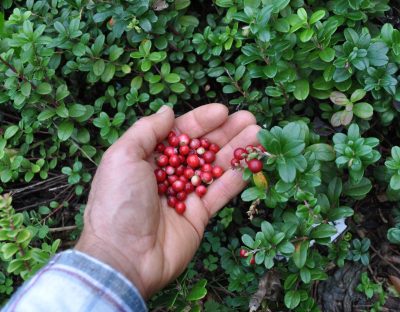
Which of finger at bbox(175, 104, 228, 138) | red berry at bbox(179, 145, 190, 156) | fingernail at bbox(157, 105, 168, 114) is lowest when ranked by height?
red berry at bbox(179, 145, 190, 156)

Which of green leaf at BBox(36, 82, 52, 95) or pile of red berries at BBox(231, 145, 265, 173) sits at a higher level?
green leaf at BBox(36, 82, 52, 95)

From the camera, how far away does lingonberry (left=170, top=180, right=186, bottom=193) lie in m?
3.14

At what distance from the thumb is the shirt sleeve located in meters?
0.76

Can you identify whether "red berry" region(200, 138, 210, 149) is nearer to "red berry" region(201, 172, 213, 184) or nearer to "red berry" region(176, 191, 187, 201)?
"red berry" region(201, 172, 213, 184)

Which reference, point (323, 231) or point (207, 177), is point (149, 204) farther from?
point (323, 231)

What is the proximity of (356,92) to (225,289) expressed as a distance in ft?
5.35

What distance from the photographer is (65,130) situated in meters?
3.26

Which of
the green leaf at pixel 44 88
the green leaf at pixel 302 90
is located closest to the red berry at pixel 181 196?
the green leaf at pixel 302 90

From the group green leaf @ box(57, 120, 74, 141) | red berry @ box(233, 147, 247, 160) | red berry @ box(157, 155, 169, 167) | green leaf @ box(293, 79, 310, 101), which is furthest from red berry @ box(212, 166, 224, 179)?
green leaf @ box(57, 120, 74, 141)

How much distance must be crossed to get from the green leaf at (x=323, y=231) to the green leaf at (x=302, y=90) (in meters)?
0.81

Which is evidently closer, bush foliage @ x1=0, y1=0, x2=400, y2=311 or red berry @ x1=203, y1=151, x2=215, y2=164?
bush foliage @ x1=0, y1=0, x2=400, y2=311

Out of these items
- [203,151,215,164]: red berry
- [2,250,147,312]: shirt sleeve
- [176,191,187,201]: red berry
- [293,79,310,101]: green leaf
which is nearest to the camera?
[2,250,147,312]: shirt sleeve

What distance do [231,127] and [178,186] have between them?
1.79ft

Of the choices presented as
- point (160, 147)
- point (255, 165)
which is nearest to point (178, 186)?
point (160, 147)
